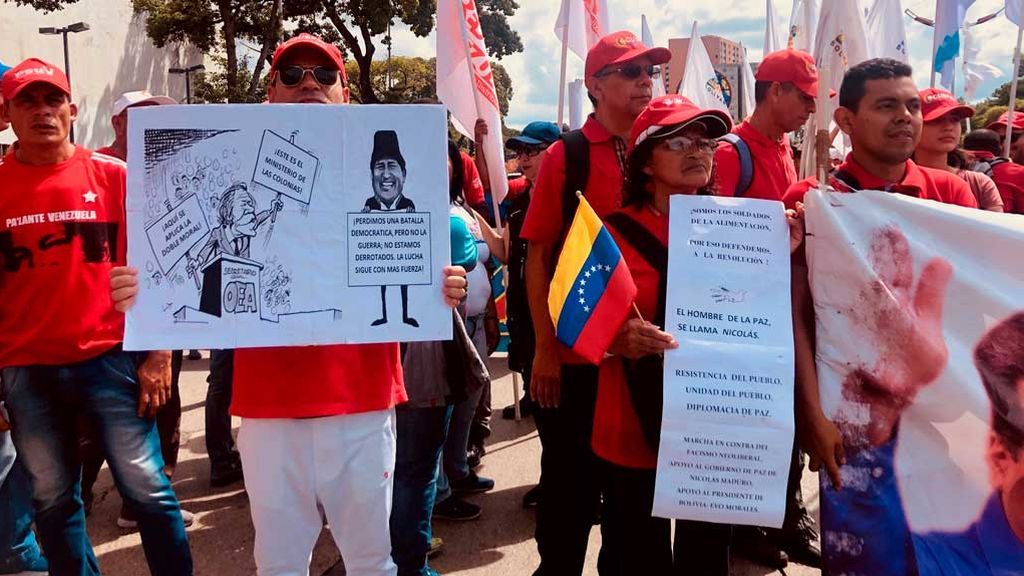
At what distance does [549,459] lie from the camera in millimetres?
3018

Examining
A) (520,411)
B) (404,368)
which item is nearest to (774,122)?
(404,368)

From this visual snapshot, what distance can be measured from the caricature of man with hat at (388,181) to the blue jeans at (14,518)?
199 cm

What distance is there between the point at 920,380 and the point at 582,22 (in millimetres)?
3917

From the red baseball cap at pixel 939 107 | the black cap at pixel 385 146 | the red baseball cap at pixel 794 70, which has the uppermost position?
the red baseball cap at pixel 794 70

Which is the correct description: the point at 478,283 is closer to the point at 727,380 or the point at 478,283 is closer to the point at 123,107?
the point at 727,380

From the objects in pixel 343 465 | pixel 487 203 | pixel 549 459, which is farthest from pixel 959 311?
pixel 487 203

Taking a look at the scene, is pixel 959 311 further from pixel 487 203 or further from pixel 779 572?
pixel 487 203

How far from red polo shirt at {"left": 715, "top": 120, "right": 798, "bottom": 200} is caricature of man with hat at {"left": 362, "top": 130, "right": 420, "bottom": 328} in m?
1.43

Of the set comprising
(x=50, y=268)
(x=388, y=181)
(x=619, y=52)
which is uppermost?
(x=619, y=52)

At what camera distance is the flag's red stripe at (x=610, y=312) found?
209 cm

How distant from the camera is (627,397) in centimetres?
229

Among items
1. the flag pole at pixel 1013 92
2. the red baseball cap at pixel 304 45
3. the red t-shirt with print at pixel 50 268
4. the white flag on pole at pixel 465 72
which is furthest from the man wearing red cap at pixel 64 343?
the flag pole at pixel 1013 92

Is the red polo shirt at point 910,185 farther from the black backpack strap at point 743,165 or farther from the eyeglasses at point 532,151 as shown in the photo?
the eyeglasses at point 532,151

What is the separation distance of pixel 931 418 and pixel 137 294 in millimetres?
2181
